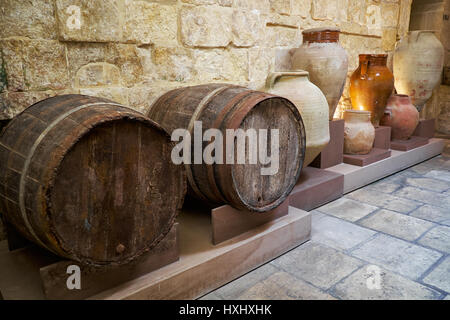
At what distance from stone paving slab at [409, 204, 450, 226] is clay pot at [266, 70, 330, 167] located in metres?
0.94

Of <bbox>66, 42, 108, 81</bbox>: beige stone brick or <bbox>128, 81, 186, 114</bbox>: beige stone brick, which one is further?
<bbox>128, 81, 186, 114</bbox>: beige stone brick

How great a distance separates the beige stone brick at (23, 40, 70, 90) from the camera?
1.93 m

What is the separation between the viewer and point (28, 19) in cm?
191

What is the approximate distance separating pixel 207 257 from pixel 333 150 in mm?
2003

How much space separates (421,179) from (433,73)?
1.85 meters

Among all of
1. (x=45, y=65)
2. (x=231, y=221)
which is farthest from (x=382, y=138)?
(x=45, y=65)

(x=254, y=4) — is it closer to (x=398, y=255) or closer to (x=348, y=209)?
(x=348, y=209)

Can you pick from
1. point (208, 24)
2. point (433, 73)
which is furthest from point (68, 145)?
point (433, 73)

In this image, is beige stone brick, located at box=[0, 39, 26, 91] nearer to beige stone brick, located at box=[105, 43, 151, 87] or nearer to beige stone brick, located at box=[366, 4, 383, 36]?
beige stone brick, located at box=[105, 43, 151, 87]

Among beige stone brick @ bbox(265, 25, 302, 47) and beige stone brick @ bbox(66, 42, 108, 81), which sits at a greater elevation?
beige stone brick @ bbox(265, 25, 302, 47)

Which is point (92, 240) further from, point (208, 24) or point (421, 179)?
point (421, 179)

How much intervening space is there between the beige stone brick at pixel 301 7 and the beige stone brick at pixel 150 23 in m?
1.50

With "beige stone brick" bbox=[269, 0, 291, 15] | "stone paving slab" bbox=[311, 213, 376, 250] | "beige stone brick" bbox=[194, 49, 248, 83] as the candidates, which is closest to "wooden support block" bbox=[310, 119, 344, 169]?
"stone paving slab" bbox=[311, 213, 376, 250]

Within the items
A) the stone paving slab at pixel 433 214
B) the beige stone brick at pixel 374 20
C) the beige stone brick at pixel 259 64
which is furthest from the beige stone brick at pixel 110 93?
the beige stone brick at pixel 374 20
